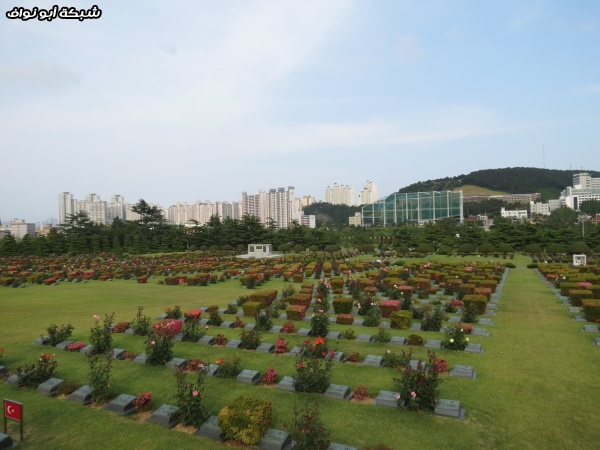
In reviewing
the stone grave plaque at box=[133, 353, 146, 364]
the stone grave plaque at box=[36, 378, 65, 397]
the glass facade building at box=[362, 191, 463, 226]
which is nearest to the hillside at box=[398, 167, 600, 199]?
the glass facade building at box=[362, 191, 463, 226]

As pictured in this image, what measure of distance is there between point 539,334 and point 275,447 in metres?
9.08

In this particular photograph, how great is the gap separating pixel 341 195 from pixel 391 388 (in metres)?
166

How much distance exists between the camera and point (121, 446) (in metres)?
5.71

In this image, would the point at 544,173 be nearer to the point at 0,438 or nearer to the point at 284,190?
the point at 284,190

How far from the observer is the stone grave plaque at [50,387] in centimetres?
747

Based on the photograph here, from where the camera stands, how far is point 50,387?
7.51 metres

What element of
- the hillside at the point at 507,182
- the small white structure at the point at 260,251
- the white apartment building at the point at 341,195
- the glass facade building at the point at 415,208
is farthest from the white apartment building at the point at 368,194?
the small white structure at the point at 260,251

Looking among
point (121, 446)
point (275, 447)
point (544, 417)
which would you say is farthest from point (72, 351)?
point (544, 417)

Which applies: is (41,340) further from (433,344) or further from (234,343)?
(433,344)

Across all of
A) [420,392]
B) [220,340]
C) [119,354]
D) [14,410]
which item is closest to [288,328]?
[220,340]

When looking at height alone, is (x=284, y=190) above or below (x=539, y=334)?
above

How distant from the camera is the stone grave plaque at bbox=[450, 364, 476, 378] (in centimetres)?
800

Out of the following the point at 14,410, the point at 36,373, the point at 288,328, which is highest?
the point at 14,410

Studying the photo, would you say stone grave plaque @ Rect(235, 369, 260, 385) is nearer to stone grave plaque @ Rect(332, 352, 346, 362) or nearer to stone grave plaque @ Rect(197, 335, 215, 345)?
stone grave plaque @ Rect(332, 352, 346, 362)
